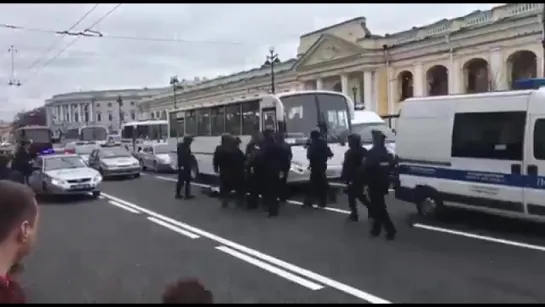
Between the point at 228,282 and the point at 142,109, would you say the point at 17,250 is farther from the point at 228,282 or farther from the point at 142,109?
the point at 142,109

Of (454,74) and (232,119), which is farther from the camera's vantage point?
(454,74)

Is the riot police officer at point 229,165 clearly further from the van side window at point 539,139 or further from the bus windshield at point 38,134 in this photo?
the bus windshield at point 38,134

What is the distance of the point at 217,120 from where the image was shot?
20.1 m

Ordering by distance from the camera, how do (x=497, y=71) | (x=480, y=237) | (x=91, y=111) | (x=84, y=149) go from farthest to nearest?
(x=91, y=111), (x=84, y=149), (x=497, y=71), (x=480, y=237)

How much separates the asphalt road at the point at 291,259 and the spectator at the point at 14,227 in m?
2.50

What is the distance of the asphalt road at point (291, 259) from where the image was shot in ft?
21.0

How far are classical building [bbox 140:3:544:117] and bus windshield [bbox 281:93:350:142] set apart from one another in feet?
37.6

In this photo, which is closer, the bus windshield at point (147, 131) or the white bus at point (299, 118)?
the white bus at point (299, 118)

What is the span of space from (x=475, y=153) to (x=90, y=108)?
89315mm

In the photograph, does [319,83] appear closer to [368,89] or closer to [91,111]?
[368,89]

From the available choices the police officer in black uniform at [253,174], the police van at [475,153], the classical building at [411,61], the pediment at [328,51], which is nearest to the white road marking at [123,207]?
the police officer in black uniform at [253,174]

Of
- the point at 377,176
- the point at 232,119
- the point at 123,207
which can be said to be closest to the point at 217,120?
the point at 232,119

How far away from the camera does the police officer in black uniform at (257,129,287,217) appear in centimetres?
1263

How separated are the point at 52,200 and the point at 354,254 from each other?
12261 mm
